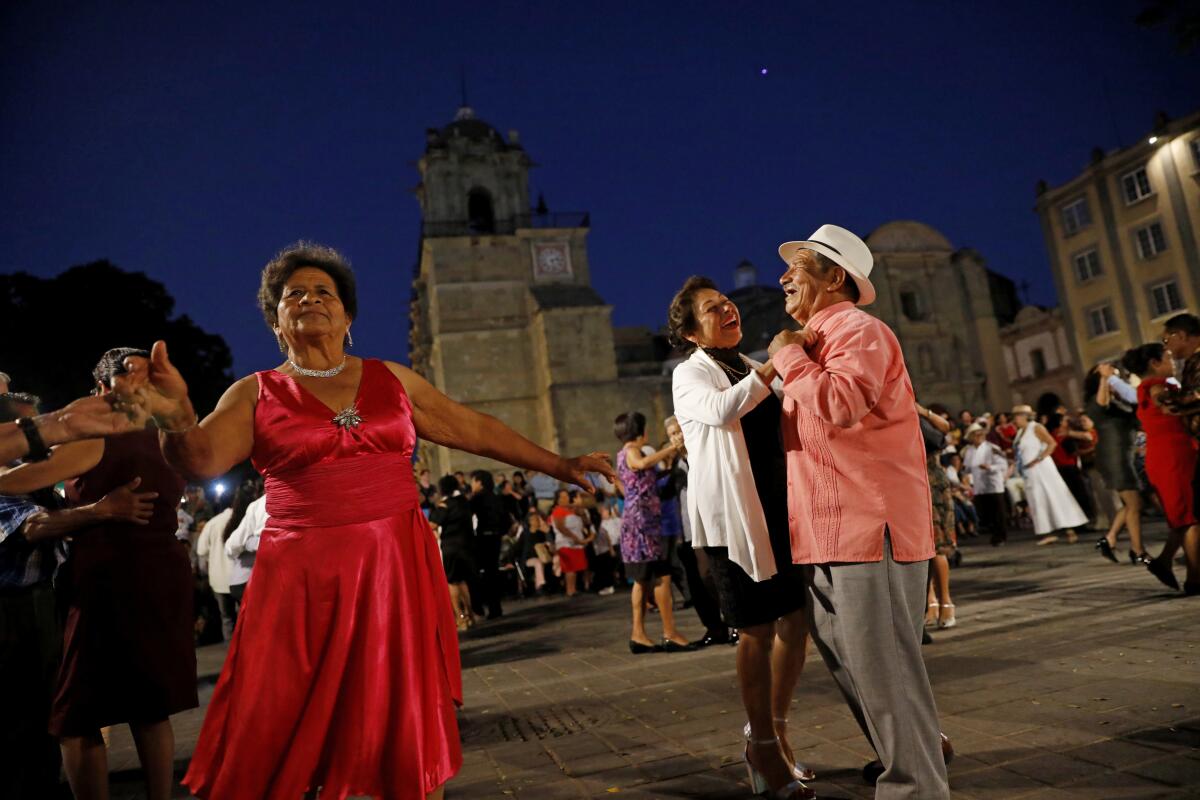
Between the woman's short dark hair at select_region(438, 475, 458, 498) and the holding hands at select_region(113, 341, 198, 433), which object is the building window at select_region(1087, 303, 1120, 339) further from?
the holding hands at select_region(113, 341, 198, 433)

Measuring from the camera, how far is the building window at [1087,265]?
35750 millimetres

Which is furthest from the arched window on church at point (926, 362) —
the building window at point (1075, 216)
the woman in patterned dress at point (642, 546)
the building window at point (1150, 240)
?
the woman in patterned dress at point (642, 546)

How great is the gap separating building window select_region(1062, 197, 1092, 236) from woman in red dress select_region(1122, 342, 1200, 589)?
3581 centimetres

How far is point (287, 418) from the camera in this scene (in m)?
2.46

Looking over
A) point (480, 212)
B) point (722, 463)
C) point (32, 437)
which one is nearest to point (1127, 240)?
point (480, 212)

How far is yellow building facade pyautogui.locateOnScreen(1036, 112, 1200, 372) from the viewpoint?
1241 inches

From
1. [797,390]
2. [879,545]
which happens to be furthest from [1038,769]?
[797,390]

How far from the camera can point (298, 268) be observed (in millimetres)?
2830

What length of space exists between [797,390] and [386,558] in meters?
1.47

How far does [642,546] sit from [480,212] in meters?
35.9

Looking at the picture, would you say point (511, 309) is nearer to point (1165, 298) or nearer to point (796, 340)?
point (1165, 298)

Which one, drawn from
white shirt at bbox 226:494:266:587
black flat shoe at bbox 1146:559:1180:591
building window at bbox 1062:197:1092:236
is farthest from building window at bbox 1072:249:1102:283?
white shirt at bbox 226:494:266:587

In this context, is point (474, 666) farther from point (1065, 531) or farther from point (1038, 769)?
point (1065, 531)

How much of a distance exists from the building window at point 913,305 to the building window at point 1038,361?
729 cm
